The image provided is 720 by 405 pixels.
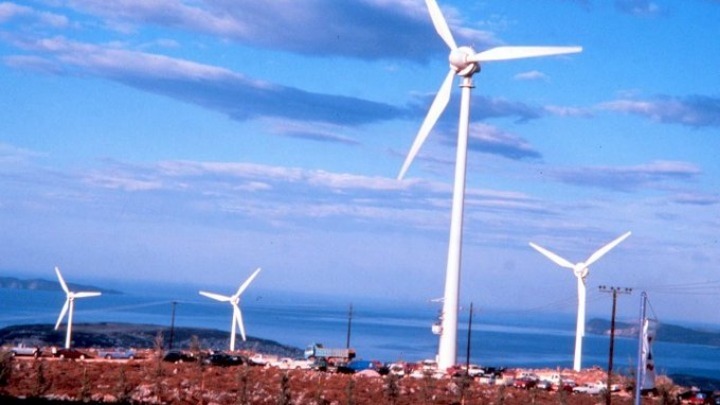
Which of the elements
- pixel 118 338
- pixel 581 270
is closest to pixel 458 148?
pixel 581 270

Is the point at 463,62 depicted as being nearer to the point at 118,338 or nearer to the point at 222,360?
the point at 222,360

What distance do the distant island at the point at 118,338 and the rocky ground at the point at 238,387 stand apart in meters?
66.1

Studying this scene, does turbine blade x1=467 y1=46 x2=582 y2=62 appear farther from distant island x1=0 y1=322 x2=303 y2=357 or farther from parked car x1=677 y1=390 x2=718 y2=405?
distant island x1=0 y1=322 x2=303 y2=357

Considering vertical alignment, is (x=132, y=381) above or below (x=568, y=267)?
below

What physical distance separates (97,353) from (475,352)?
10628 centimetres

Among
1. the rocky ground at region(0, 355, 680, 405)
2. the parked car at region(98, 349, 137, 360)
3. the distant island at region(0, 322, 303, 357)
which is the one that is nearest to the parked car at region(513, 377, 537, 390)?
the rocky ground at region(0, 355, 680, 405)

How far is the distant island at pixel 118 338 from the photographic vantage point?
12238 cm

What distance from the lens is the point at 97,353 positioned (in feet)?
207

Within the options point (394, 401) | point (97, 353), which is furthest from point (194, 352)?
point (394, 401)

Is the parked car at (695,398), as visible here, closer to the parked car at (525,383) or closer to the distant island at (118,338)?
the parked car at (525,383)

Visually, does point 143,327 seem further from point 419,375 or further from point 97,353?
point 419,375

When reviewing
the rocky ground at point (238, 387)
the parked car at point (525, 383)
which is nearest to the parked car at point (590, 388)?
the rocky ground at point (238, 387)

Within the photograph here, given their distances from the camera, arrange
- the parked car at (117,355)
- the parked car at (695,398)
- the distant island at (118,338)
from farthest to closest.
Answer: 1. the distant island at (118,338)
2. the parked car at (117,355)
3. the parked car at (695,398)

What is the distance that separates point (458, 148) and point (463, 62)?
14.3 feet
